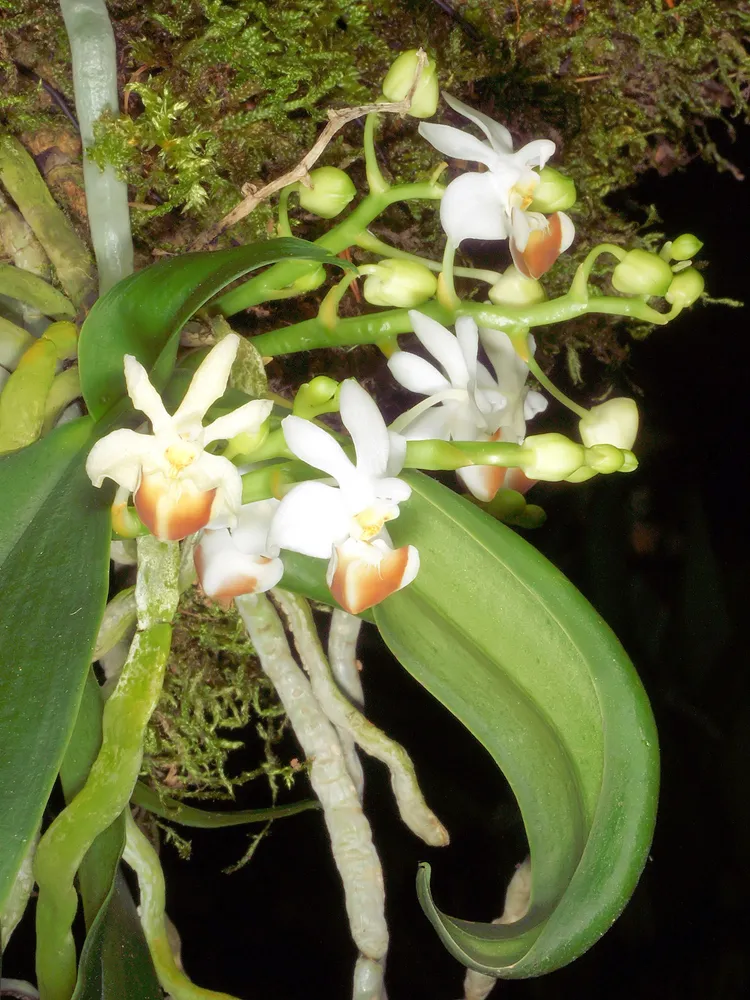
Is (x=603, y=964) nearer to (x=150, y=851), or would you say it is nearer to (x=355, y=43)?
(x=150, y=851)

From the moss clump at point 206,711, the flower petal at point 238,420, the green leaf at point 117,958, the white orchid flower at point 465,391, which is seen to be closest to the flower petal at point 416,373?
the white orchid flower at point 465,391

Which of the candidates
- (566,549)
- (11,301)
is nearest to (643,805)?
(566,549)

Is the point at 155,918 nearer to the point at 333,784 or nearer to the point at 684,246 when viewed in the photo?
the point at 333,784

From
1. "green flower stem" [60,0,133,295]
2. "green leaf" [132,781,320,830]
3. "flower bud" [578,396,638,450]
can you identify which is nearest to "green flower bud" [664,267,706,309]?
"flower bud" [578,396,638,450]

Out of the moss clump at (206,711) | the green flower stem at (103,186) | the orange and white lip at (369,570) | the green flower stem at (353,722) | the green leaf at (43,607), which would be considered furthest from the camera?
the moss clump at (206,711)

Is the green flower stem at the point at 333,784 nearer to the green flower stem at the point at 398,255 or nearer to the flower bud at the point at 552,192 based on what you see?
the green flower stem at the point at 398,255

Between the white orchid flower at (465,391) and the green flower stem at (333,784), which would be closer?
the white orchid flower at (465,391)

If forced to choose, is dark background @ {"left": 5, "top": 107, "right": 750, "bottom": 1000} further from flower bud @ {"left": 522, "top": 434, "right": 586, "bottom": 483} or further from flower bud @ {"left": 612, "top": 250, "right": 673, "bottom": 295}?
flower bud @ {"left": 522, "top": 434, "right": 586, "bottom": 483}

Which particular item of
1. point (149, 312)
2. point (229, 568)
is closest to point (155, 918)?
point (229, 568)
